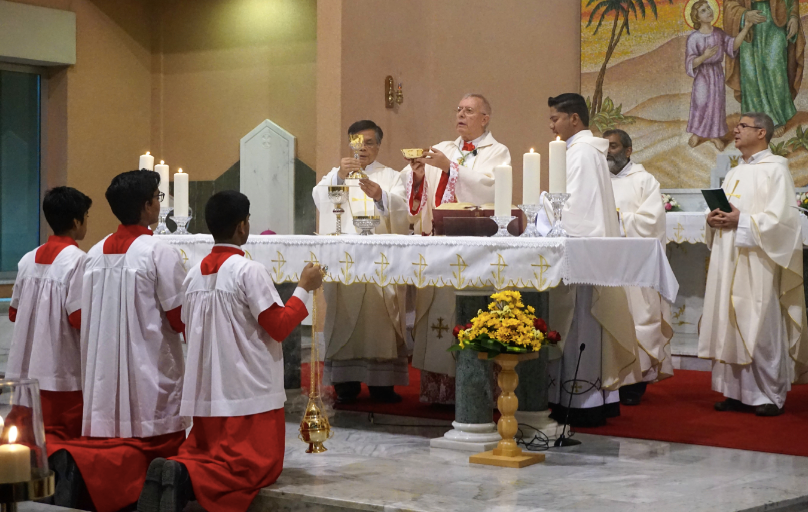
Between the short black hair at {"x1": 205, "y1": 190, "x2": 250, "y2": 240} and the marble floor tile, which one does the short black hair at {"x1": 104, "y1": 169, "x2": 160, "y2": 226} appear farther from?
the marble floor tile

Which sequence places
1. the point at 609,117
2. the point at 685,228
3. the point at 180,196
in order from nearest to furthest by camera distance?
the point at 180,196, the point at 685,228, the point at 609,117

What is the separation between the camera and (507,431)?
4672 millimetres

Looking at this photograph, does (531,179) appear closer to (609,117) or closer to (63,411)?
(63,411)

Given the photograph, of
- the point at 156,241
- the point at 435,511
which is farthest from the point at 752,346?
the point at 156,241

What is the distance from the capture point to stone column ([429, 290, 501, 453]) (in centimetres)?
497

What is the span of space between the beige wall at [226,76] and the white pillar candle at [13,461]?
7936 millimetres

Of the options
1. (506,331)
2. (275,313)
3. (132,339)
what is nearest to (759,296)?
(506,331)

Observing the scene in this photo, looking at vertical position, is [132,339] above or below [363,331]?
above

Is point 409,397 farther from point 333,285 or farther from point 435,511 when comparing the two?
point 435,511

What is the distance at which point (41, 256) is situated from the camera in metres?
4.73

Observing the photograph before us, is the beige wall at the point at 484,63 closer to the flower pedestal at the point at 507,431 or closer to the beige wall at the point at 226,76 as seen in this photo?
the beige wall at the point at 226,76

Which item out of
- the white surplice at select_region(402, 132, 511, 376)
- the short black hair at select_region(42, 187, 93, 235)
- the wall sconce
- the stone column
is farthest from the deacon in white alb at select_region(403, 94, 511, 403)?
the wall sconce

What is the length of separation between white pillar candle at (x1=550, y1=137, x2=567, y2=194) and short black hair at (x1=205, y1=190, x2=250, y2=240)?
55.6 inches

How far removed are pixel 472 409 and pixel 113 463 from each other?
1.73 metres
